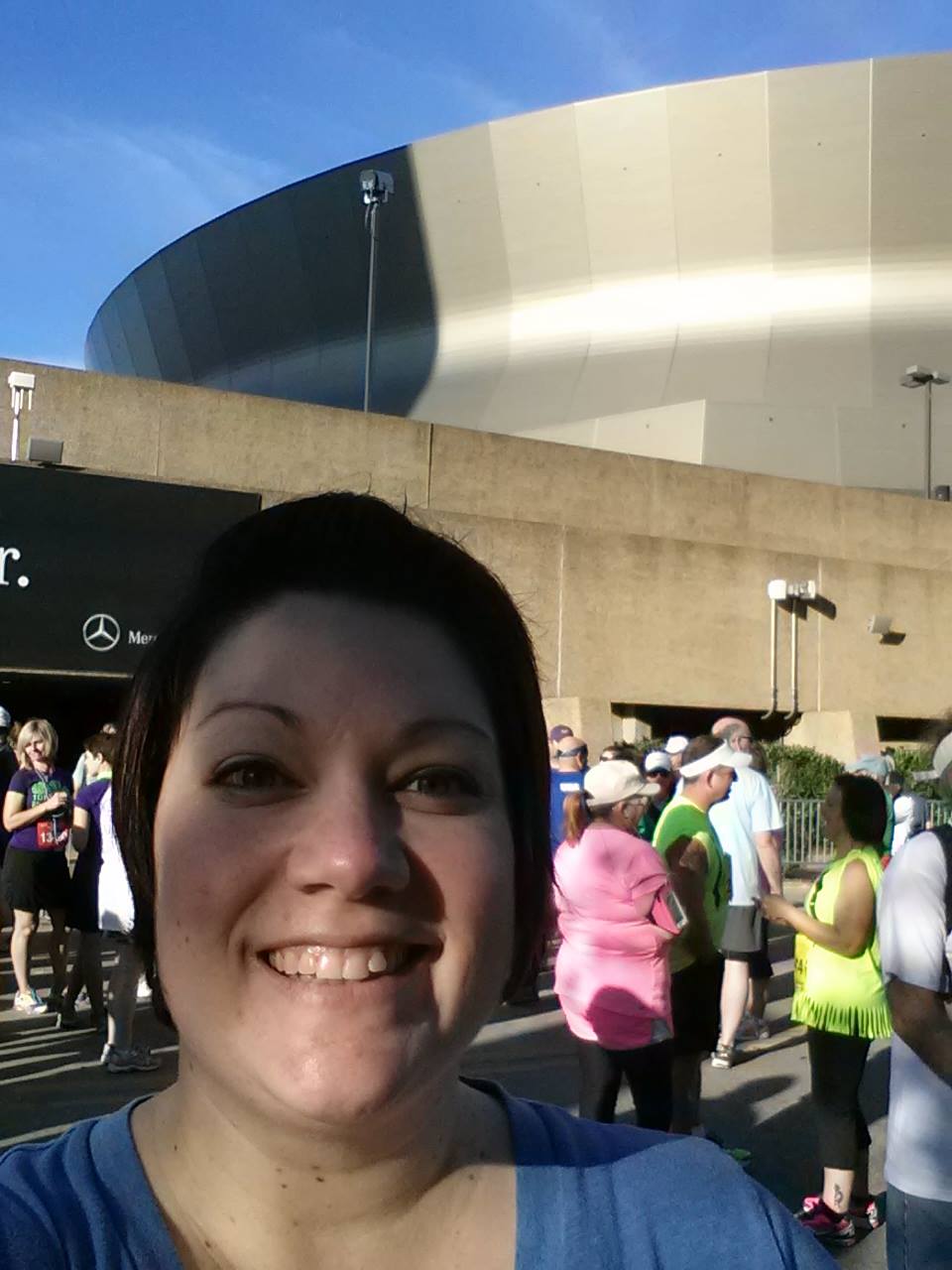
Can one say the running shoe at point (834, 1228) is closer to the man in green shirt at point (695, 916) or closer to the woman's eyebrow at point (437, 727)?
the man in green shirt at point (695, 916)

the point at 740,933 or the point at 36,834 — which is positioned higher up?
the point at 36,834

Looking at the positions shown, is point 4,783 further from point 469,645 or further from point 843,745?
point 843,745

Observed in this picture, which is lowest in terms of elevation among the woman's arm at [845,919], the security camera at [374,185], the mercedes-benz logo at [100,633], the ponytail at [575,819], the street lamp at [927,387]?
the woman's arm at [845,919]

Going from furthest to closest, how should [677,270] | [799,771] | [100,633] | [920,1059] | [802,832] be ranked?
[677,270]
[799,771]
[100,633]
[802,832]
[920,1059]

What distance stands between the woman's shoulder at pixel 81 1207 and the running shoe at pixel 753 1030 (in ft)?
25.4

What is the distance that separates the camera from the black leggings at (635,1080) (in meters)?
5.44

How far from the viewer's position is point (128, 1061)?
23.8ft

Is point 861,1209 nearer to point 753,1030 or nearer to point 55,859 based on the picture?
point 753,1030

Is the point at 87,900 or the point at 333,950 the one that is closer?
the point at 333,950

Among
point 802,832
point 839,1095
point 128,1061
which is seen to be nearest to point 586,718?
point 802,832

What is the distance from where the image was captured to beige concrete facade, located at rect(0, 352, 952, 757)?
20469mm

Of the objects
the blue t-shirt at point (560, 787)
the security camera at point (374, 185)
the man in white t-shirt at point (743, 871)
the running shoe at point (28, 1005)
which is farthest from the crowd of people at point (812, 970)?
the security camera at point (374, 185)

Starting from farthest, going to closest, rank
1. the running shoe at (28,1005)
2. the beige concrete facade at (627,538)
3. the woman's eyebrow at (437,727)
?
the beige concrete facade at (627,538)
the running shoe at (28,1005)
the woman's eyebrow at (437,727)

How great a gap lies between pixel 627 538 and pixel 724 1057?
15.4 metres
